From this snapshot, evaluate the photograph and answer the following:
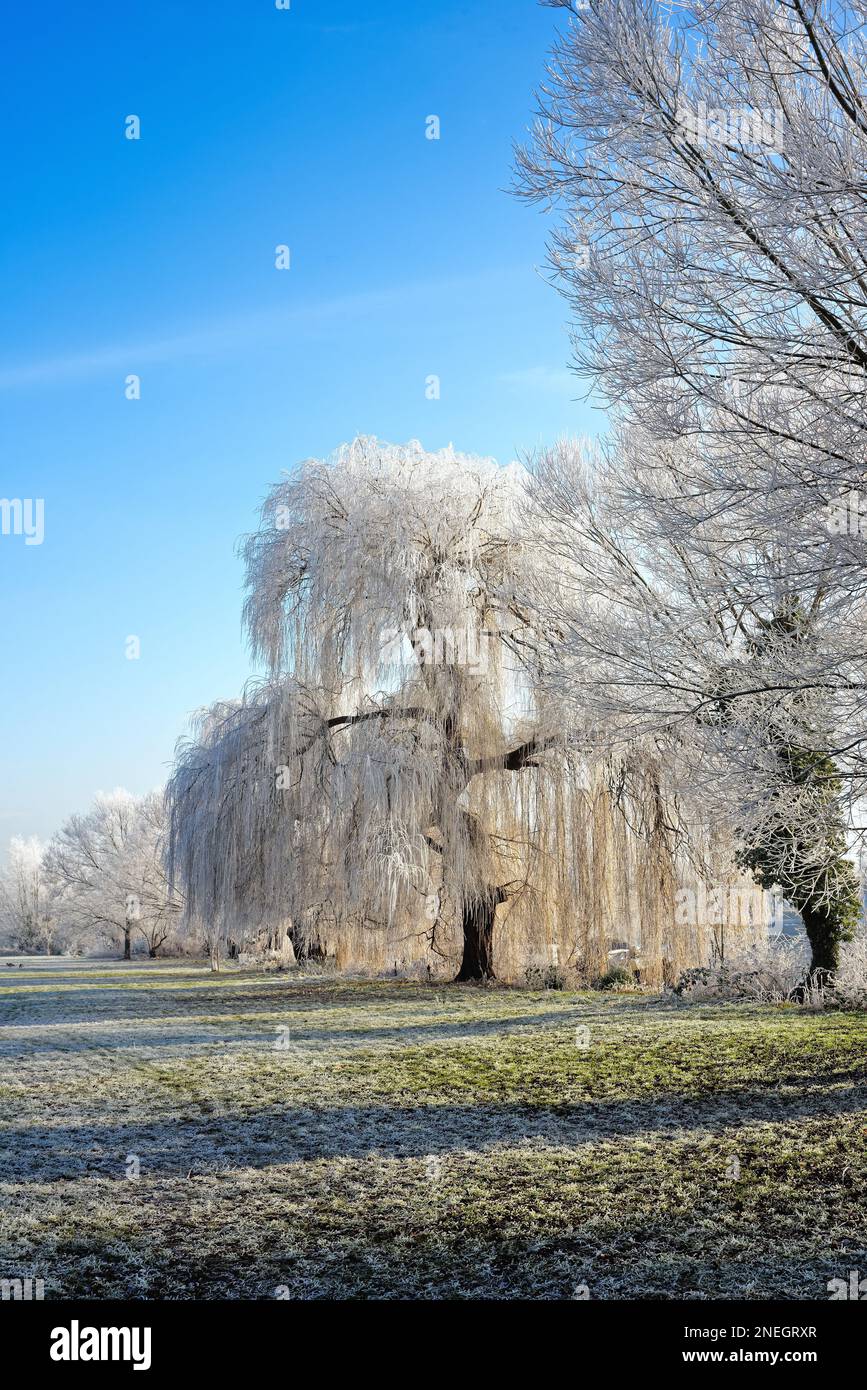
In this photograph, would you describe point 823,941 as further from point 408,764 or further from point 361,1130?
point 361,1130

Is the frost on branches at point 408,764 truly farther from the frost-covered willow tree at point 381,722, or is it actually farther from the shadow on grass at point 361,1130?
the shadow on grass at point 361,1130

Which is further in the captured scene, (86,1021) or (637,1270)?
(86,1021)

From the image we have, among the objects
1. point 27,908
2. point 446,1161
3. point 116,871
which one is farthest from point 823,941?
point 27,908

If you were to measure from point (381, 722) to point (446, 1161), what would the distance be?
9.19m

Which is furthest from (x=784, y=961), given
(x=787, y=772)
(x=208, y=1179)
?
(x=208, y=1179)

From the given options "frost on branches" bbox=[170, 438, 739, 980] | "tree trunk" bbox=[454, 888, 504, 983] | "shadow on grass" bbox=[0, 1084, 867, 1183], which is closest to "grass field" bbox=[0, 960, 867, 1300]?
"shadow on grass" bbox=[0, 1084, 867, 1183]

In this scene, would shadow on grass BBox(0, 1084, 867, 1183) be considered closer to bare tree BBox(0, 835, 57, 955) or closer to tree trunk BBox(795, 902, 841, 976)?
tree trunk BBox(795, 902, 841, 976)

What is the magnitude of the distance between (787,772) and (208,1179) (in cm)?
437

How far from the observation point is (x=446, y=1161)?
4.95 metres

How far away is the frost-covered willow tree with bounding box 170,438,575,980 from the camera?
1335cm

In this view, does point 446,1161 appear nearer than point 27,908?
Yes

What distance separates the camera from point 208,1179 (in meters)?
4.70
